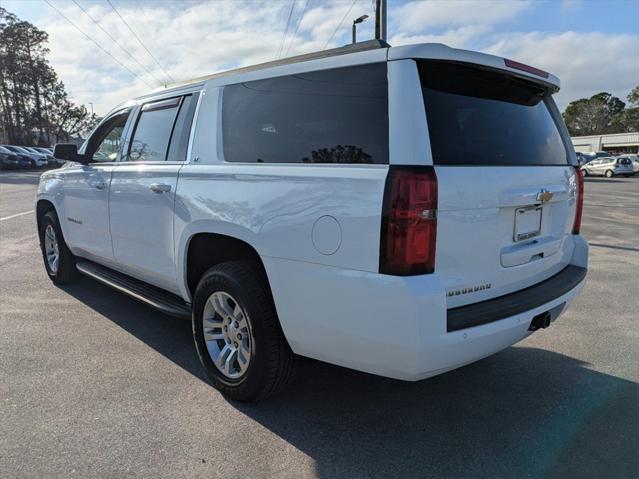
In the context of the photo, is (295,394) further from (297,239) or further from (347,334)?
(297,239)

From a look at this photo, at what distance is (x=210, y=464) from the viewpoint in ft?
8.32

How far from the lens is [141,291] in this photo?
13.1 feet

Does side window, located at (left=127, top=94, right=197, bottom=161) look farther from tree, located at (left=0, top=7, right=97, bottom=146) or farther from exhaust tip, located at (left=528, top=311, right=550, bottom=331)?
tree, located at (left=0, top=7, right=97, bottom=146)

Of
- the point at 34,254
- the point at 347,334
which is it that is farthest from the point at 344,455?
the point at 34,254

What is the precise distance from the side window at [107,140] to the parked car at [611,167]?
125ft

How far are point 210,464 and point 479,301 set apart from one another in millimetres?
1619

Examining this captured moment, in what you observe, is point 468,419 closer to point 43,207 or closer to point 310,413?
point 310,413

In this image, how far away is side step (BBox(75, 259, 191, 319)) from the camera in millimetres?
3600

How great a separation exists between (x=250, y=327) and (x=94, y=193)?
2.49 meters

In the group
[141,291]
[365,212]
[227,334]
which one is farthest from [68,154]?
[365,212]

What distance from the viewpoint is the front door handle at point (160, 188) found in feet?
11.5

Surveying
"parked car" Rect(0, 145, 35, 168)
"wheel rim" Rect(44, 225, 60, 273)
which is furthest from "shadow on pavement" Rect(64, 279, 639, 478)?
"parked car" Rect(0, 145, 35, 168)

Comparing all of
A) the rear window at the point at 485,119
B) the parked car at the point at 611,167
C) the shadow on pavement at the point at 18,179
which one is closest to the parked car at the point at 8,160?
the shadow on pavement at the point at 18,179

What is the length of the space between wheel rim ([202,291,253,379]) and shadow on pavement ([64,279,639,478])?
10.5 inches
